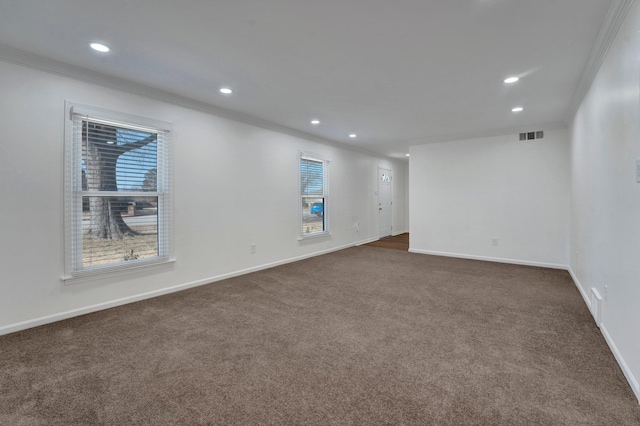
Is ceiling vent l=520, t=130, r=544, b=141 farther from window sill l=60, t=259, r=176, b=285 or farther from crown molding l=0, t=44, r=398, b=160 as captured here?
window sill l=60, t=259, r=176, b=285

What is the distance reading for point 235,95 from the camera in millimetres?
3652

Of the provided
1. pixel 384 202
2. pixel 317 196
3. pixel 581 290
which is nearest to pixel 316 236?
pixel 317 196

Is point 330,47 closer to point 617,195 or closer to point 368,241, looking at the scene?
point 617,195

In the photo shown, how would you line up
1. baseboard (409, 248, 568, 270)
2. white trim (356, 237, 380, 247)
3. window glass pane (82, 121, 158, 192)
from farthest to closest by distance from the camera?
1. white trim (356, 237, 380, 247)
2. baseboard (409, 248, 568, 270)
3. window glass pane (82, 121, 158, 192)

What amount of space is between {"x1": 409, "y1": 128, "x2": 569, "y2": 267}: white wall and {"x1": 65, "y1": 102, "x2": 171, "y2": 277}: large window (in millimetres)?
4934

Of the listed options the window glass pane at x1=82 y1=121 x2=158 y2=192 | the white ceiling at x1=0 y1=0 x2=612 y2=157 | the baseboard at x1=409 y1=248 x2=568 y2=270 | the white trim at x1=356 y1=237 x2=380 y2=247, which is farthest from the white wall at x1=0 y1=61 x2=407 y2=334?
the baseboard at x1=409 y1=248 x2=568 y2=270

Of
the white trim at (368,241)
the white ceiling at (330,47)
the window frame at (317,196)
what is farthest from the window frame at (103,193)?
the white trim at (368,241)

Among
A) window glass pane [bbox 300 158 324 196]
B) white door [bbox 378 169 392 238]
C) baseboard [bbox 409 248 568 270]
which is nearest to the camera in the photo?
baseboard [bbox 409 248 568 270]

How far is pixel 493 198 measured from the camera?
17.8ft

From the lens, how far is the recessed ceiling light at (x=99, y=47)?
2.46 metres

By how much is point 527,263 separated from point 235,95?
217 inches

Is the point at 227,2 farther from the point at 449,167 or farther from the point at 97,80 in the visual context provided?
the point at 449,167

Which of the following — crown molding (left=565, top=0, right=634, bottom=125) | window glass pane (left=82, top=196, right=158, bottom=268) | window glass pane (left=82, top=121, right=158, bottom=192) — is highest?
crown molding (left=565, top=0, right=634, bottom=125)

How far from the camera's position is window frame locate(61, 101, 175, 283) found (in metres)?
2.84
